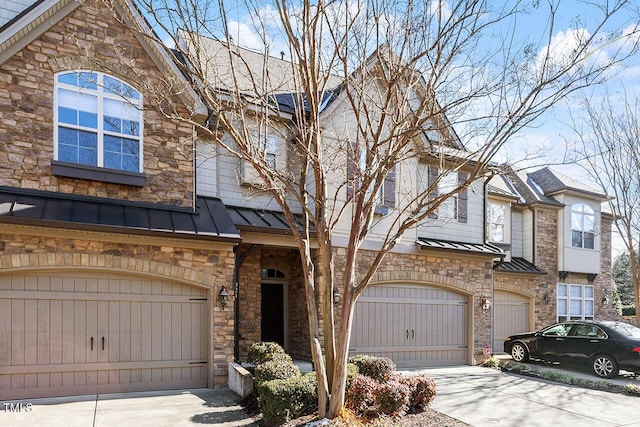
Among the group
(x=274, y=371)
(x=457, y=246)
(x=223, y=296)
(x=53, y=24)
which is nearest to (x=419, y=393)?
(x=274, y=371)

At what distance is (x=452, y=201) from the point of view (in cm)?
1339

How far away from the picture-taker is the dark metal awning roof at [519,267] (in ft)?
50.6

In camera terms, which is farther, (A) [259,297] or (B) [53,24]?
(A) [259,297]

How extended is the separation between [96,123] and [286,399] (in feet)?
20.8

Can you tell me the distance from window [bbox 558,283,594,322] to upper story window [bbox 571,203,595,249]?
5.54 feet

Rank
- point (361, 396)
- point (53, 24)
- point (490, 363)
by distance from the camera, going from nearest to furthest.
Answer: point (361, 396)
point (53, 24)
point (490, 363)

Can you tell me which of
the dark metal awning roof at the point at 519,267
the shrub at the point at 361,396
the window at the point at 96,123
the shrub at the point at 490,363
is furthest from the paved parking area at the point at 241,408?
the dark metal awning roof at the point at 519,267

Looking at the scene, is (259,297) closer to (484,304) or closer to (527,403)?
(527,403)

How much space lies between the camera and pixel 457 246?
42.2 ft

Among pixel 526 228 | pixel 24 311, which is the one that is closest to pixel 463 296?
pixel 526 228

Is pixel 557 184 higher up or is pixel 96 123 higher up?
pixel 96 123

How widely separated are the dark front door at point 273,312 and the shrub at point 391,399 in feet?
19.8

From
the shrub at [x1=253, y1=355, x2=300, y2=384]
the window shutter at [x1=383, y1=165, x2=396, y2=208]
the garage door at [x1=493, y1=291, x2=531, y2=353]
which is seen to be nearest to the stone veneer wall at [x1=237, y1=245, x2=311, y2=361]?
the window shutter at [x1=383, y1=165, x2=396, y2=208]

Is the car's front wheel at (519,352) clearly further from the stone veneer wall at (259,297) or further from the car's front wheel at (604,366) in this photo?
the stone veneer wall at (259,297)
